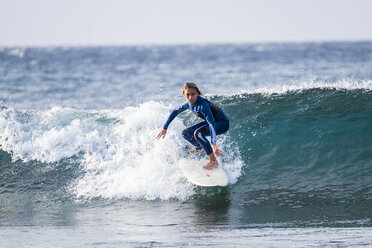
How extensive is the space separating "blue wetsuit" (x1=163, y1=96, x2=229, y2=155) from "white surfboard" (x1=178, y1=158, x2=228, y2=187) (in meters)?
0.30

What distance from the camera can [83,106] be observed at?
15.3m

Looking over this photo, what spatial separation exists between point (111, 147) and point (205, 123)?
2.34m

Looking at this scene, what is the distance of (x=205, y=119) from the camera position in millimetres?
7383

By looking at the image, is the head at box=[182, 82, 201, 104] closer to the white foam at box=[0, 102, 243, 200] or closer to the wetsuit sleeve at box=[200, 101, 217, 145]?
the wetsuit sleeve at box=[200, 101, 217, 145]

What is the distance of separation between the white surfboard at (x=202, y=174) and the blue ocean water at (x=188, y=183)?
0.53ft

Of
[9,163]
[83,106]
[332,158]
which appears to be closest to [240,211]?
[332,158]

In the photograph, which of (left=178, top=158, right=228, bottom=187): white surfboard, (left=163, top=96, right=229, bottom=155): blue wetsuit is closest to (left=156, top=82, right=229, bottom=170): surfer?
(left=163, top=96, right=229, bottom=155): blue wetsuit

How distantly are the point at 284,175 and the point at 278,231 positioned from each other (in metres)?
2.63

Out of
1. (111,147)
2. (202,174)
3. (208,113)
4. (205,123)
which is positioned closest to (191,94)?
(208,113)

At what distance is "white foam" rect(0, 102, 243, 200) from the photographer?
785cm

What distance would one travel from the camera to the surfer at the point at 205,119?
7.18m

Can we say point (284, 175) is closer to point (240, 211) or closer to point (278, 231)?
point (240, 211)

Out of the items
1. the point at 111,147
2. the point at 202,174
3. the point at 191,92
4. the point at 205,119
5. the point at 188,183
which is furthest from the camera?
the point at 111,147

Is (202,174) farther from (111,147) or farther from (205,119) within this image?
(111,147)
